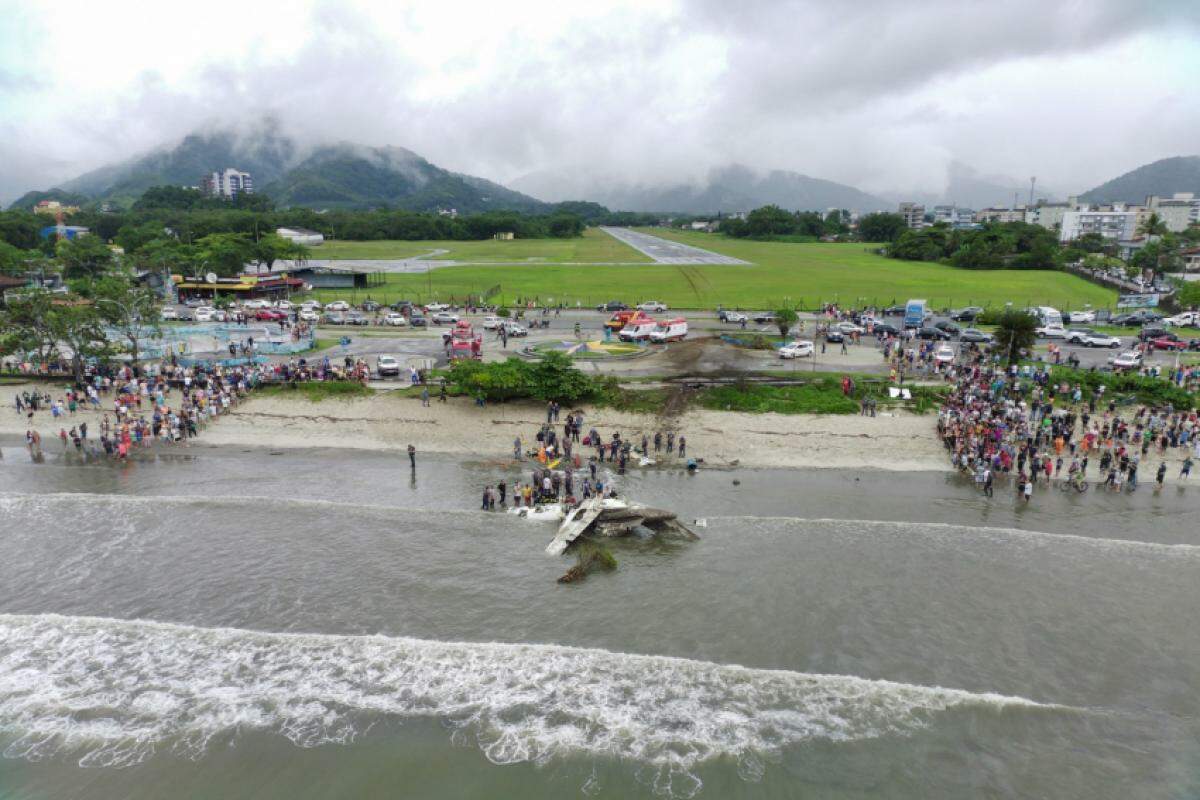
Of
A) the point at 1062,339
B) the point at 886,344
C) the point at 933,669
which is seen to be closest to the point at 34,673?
the point at 933,669

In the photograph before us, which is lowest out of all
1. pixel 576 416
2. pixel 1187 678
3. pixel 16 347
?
pixel 1187 678

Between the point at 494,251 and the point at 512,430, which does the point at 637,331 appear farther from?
the point at 494,251

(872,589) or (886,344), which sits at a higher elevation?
(886,344)

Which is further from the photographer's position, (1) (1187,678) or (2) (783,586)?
(2) (783,586)

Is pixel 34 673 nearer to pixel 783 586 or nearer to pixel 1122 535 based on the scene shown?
pixel 783 586

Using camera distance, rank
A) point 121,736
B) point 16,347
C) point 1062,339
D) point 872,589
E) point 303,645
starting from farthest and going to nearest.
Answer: point 1062,339 → point 16,347 → point 872,589 → point 303,645 → point 121,736

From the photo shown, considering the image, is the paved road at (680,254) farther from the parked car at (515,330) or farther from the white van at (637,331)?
the white van at (637,331)

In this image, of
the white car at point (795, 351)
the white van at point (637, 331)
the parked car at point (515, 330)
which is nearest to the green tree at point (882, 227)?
the white van at point (637, 331)

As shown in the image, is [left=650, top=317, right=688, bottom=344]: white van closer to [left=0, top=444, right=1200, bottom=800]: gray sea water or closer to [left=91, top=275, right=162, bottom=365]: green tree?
[left=0, top=444, right=1200, bottom=800]: gray sea water
